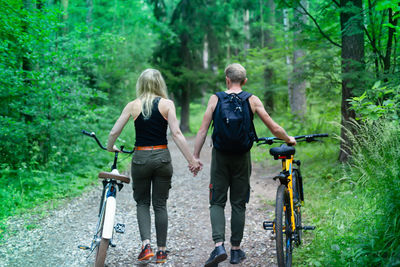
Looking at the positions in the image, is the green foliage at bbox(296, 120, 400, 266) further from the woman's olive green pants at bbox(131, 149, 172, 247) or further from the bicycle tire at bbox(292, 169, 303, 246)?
the woman's olive green pants at bbox(131, 149, 172, 247)

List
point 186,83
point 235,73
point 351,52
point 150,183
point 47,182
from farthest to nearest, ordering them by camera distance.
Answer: point 186,83
point 47,182
point 351,52
point 150,183
point 235,73

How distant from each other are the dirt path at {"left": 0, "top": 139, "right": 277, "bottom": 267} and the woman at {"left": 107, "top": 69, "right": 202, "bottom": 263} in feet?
2.03

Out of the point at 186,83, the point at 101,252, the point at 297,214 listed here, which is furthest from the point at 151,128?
the point at 186,83

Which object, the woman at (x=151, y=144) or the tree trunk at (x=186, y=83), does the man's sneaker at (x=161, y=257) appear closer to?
the woman at (x=151, y=144)

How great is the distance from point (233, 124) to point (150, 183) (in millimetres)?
1253

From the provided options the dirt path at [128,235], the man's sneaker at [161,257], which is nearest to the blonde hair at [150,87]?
the man's sneaker at [161,257]

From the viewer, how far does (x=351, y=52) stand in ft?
21.7

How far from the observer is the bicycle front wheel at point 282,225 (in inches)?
128

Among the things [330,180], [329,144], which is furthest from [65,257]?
[329,144]

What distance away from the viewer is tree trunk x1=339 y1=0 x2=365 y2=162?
6.07 metres

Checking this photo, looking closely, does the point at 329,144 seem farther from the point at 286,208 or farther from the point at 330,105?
the point at 286,208

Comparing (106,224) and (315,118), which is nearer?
(106,224)

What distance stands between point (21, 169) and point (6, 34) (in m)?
2.75

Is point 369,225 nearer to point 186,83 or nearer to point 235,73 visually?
point 235,73
